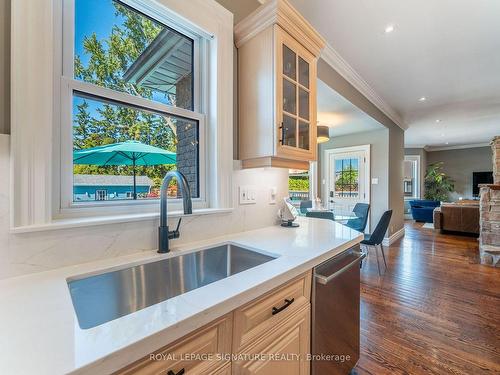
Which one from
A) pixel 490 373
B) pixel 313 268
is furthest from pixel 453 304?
pixel 313 268

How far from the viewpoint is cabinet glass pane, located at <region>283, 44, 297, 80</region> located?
4.92ft

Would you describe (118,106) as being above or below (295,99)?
below

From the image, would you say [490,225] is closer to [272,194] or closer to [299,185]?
[299,185]

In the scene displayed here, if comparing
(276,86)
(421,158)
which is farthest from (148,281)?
(421,158)

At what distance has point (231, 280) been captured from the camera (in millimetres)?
780

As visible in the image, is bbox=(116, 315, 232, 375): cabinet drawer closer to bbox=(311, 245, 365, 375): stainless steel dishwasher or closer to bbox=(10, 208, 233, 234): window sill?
bbox=(311, 245, 365, 375): stainless steel dishwasher

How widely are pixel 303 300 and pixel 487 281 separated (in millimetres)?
3300

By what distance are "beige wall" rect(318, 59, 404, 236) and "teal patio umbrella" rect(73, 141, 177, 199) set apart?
6.32 feet

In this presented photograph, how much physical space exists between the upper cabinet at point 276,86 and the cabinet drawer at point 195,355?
3.23ft

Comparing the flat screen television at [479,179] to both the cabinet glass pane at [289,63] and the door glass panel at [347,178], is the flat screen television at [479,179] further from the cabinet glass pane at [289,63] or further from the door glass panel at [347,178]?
the cabinet glass pane at [289,63]

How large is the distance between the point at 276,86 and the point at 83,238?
1241mm

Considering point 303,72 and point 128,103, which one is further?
point 303,72

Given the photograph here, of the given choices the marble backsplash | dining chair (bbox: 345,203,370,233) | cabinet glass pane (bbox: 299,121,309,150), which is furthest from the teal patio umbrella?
dining chair (bbox: 345,203,370,233)

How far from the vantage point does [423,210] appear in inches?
280
